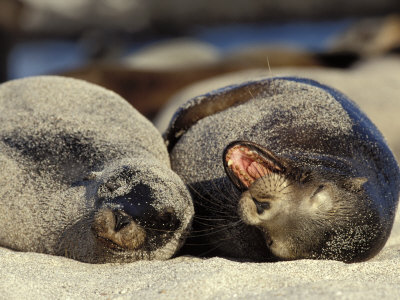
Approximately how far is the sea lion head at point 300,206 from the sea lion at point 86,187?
38cm

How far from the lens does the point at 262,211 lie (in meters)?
2.92

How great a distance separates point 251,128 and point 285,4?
21015 millimetres

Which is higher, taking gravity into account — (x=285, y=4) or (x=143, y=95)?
(x=143, y=95)

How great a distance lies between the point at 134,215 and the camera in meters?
3.00

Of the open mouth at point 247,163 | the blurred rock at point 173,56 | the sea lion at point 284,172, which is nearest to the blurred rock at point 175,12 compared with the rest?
the blurred rock at point 173,56

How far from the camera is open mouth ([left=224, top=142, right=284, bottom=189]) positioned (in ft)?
9.84

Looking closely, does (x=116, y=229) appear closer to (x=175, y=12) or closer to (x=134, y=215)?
(x=134, y=215)

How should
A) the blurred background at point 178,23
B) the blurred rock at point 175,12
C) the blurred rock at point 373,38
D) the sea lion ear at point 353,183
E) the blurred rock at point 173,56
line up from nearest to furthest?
1. the sea lion ear at point 353,183
2. the blurred rock at point 173,56
3. the blurred rock at point 373,38
4. the blurred background at point 178,23
5. the blurred rock at point 175,12

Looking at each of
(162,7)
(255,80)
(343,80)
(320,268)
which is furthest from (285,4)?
(320,268)

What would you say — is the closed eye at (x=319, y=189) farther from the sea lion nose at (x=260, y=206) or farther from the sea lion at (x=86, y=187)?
the sea lion at (x=86, y=187)

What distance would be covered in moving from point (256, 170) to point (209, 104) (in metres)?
1.09

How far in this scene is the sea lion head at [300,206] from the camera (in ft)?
9.60

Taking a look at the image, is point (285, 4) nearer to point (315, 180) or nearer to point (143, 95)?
point (143, 95)

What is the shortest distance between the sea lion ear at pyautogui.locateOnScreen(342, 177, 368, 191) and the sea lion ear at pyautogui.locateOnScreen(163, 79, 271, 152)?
1099 millimetres
